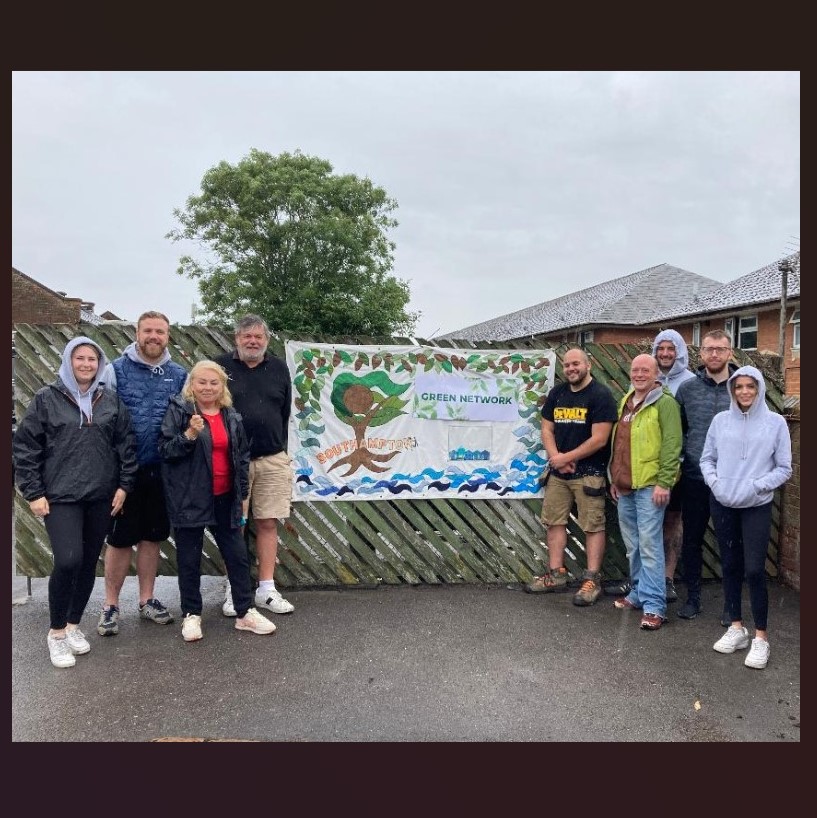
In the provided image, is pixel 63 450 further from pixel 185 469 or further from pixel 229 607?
pixel 229 607

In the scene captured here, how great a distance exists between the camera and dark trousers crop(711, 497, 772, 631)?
3.69 meters

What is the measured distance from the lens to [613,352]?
513 centimetres

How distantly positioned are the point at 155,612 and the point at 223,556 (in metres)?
0.71

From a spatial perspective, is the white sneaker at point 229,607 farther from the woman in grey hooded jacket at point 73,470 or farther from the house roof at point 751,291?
the house roof at point 751,291

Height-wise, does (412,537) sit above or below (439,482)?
below

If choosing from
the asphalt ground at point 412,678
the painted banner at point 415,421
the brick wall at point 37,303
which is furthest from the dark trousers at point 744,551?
the brick wall at point 37,303

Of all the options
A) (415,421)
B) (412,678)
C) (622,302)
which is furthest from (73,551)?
(622,302)

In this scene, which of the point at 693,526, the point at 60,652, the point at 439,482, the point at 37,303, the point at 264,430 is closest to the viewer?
the point at 60,652

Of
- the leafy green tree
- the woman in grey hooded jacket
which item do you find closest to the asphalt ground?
the woman in grey hooded jacket

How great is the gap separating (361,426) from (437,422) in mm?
636

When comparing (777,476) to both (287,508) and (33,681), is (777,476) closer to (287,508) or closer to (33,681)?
(287,508)

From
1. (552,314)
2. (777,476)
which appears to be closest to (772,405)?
(777,476)

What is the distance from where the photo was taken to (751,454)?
375 cm

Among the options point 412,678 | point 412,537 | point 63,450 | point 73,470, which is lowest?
point 412,678
